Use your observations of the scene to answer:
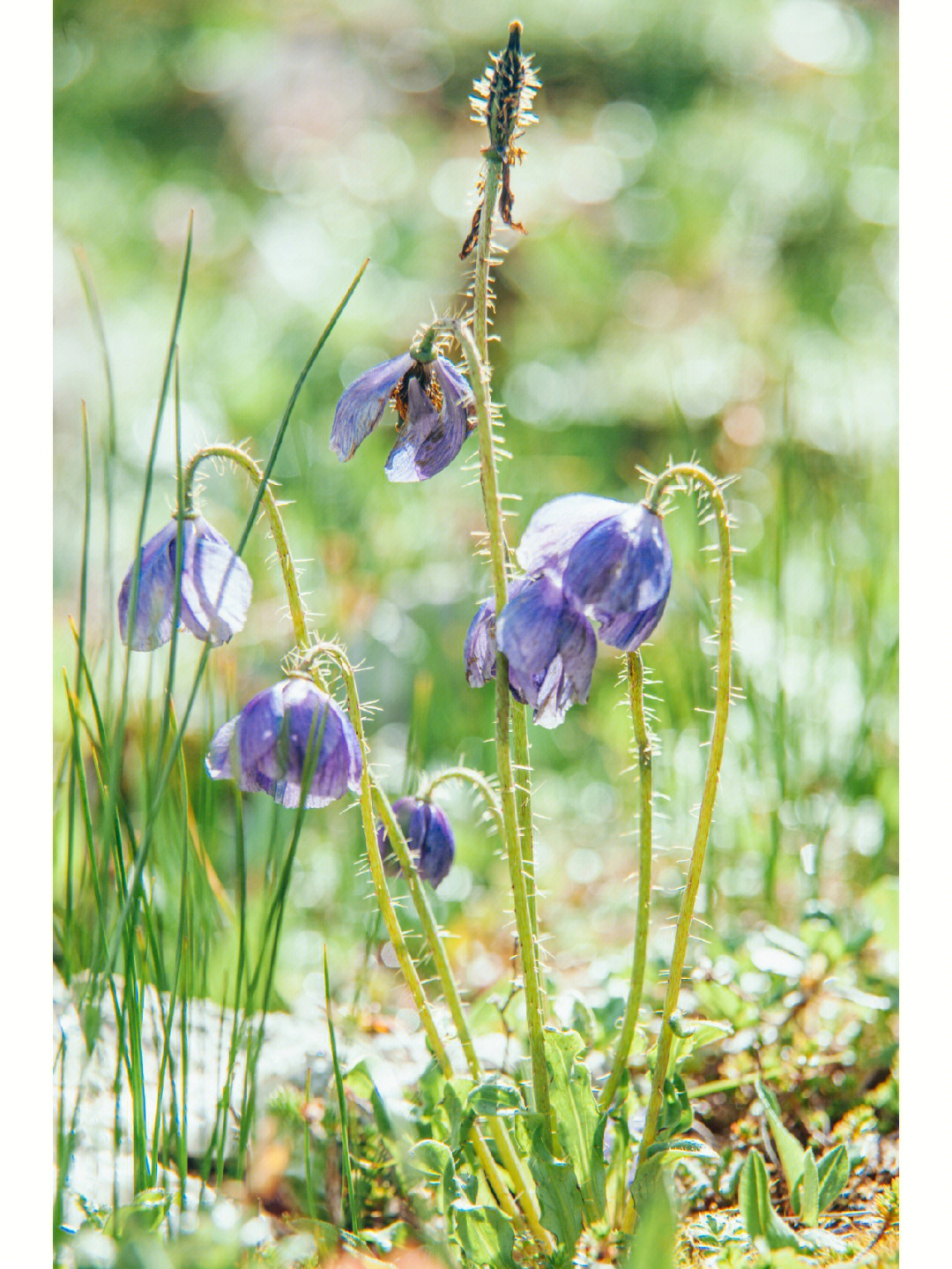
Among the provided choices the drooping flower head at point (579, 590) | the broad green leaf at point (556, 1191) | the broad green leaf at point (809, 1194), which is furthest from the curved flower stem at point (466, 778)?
the broad green leaf at point (809, 1194)

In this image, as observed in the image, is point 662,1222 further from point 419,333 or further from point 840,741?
point 840,741

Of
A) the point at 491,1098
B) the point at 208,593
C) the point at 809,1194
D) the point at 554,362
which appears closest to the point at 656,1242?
the point at 491,1098

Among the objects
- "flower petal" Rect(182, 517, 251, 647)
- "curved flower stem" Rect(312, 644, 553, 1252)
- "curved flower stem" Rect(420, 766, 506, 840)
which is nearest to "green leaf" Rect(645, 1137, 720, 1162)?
"curved flower stem" Rect(312, 644, 553, 1252)

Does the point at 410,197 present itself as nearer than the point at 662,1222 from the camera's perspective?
No

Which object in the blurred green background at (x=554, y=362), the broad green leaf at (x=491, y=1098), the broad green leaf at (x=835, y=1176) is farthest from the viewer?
the blurred green background at (x=554, y=362)

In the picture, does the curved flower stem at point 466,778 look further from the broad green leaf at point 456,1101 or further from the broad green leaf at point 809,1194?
the broad green leaf at point 809,1194
